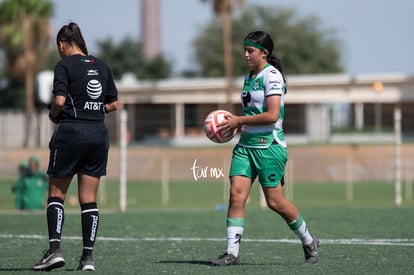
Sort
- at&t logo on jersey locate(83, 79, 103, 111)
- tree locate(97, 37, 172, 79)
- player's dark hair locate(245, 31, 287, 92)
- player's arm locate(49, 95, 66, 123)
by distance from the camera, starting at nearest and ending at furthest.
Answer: player's arm locate(49, 95, 66, 123), at&t logo on jersey locate(83, 79, 103, 111), player's dark hair locate(245, 31, 287, 92), tree locate(97, 37, 172, 79)

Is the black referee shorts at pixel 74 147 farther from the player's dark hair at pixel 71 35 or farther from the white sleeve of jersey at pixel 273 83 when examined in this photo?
the white sleeve of jersey at pixel 273 83

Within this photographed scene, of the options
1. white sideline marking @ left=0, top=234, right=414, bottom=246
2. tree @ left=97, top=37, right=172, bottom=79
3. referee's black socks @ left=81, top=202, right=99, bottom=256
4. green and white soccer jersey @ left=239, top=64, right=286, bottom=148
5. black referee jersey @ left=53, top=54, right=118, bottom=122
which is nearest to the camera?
black referee jersey @ left=53, top=54, right=118, bottom=122

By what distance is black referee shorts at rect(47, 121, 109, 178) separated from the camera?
28.2ft

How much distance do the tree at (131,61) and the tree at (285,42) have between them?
24.2 ft

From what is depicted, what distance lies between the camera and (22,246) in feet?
36.3

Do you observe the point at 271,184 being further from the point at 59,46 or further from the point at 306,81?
the point at 306,81

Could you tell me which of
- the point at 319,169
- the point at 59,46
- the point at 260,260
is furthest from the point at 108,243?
the point at 319,169

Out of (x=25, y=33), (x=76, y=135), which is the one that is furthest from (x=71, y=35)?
(x=25, y=33)

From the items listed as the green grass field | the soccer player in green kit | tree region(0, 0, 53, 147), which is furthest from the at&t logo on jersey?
tree region(0, 0, 53, 147)

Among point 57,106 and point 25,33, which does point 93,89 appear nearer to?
point 57,106

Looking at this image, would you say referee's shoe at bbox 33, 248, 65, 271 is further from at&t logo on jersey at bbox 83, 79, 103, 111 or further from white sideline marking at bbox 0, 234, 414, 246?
white sideline marking at bbox 0, 234, 414, 246

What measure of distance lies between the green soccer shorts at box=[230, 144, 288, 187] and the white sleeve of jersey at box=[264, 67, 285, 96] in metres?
0.51

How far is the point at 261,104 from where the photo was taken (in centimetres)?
894

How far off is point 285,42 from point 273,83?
262 feet
